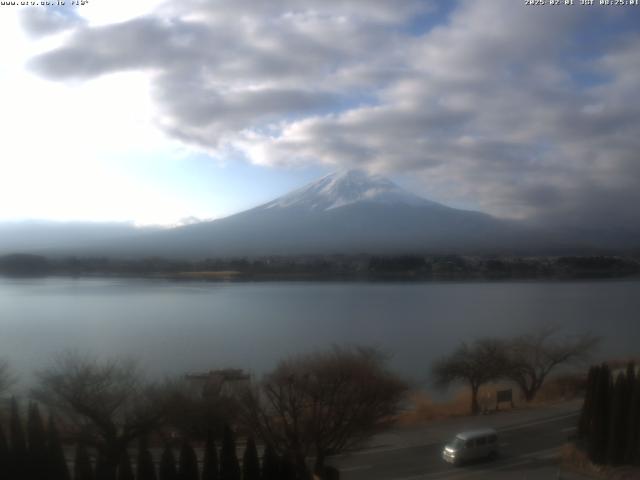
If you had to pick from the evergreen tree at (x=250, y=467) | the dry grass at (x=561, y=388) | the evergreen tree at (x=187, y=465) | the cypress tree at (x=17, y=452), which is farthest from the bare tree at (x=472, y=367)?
the cypress tree at (x=17, y=452)

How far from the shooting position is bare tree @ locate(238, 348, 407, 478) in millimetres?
5484

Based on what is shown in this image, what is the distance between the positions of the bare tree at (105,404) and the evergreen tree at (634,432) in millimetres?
4144

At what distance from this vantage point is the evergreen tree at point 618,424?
5.35 m

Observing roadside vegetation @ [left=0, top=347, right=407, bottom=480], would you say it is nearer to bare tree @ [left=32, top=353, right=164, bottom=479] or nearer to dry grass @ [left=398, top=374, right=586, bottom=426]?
bare tree @ [left=32, top=353, right=164, bottom=479]

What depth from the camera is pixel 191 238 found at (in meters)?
37.9

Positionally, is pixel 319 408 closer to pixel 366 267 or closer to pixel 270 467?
pixel 270 467

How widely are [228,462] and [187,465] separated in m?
0.30

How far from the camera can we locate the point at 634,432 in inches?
207

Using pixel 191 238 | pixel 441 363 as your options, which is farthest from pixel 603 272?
pixel 191 238

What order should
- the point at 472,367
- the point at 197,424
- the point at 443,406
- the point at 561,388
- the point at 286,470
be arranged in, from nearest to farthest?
the point at 286,470 → the point at 197,424 → the point at 443,406 → the point at 472,367 → the point at 561,388

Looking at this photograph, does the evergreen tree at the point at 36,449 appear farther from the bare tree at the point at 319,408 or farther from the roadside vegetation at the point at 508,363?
the roadside vegetation at the point at 508,363

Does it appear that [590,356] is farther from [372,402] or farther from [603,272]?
[603,272]

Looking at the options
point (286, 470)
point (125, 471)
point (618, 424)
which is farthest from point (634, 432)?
point (125, 471)

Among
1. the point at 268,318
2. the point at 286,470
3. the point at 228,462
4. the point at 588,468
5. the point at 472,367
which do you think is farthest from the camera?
the point at 268,318
